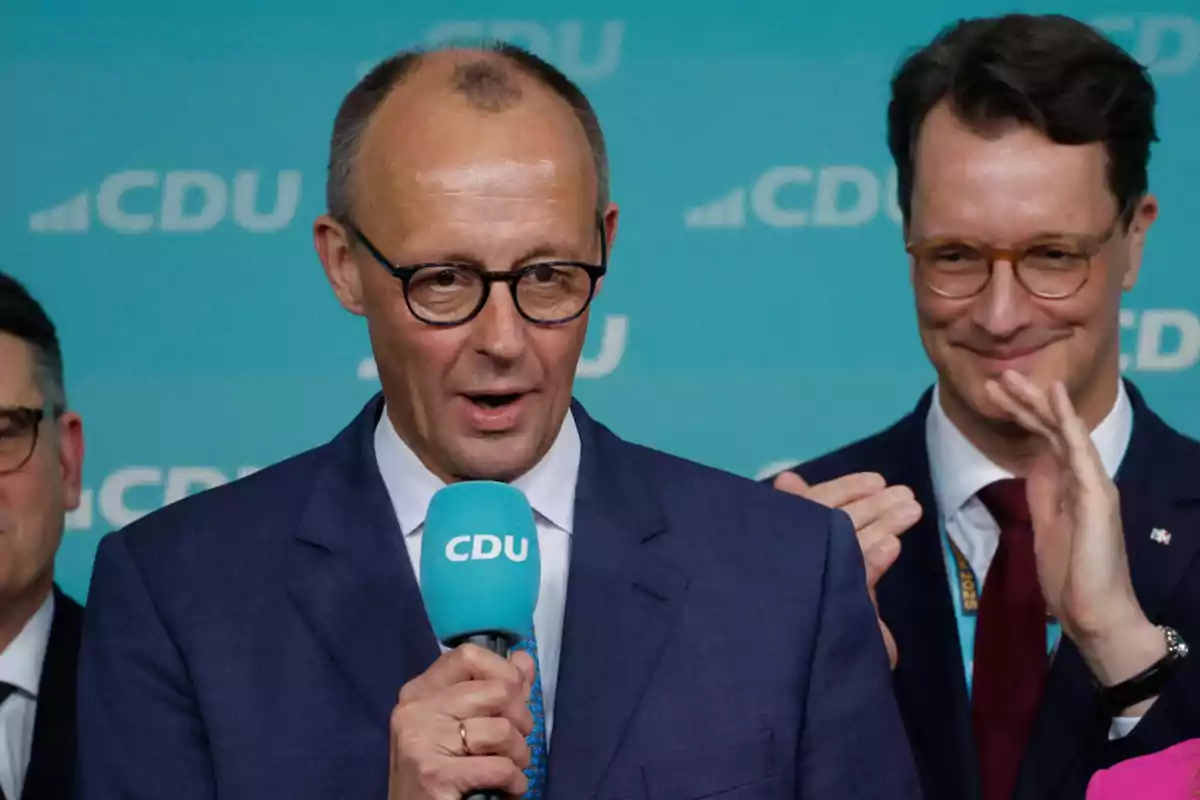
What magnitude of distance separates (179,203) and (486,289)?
1566mm

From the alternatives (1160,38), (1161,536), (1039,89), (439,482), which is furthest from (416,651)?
(1160,38)

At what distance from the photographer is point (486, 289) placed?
2.29m

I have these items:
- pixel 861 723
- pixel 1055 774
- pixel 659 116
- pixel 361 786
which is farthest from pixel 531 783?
pixel 659 116

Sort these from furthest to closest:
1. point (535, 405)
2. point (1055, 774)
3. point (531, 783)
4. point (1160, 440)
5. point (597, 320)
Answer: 1. point (597, 320)
2. point (1160, 440)
3. point (1055, 774)
4. point (535, 405)
5. point (531, 783)

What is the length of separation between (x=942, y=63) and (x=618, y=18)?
2.61 ft

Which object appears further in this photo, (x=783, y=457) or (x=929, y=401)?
(x=783, y=457)

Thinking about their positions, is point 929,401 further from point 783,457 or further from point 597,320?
point 597,320

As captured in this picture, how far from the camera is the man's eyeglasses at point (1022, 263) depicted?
114 inches

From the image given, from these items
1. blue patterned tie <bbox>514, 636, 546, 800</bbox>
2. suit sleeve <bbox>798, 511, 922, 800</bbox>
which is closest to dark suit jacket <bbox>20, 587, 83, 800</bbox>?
blue patterned tie <bbox>514, 636, 546, 800</bbox>

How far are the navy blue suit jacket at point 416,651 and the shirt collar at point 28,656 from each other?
73 cm

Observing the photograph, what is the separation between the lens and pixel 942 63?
308 cm

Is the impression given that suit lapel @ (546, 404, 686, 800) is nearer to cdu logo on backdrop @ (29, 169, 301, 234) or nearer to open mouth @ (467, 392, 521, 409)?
open mouth @ (467, 392, 521, 409)

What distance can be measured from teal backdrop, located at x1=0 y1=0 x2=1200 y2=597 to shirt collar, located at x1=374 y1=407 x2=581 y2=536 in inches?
44.1

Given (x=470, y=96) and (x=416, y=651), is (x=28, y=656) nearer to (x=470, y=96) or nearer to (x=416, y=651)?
(x=416, y=651)
